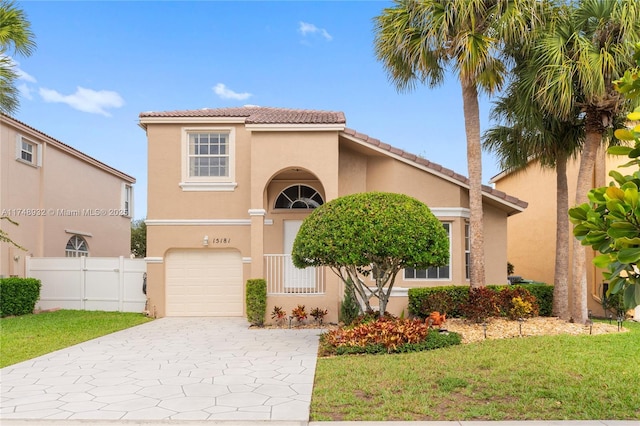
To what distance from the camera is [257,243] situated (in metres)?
14.4

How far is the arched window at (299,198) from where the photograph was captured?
53.3 ft

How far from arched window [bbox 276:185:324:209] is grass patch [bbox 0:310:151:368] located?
19.1 feet

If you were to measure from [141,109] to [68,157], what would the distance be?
7.40 meters

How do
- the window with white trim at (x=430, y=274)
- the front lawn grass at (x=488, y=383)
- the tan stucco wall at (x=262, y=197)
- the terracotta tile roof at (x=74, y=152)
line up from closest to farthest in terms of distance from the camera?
1. the front lawn grass at (x=488, y=383)
2. the tan stucco wall at (x=262, y=197)
3. the window with white trim at (x=430, y=274)
4. the terracotta tile roof at (x=74, y=152)

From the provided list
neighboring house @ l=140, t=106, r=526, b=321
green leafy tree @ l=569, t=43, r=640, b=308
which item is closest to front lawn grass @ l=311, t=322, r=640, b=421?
green leafy tree @ l=569, t=43, r=640, b=308

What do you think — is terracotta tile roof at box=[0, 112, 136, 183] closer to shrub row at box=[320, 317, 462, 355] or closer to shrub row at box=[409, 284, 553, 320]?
shrub row at box=[320, 317, 462, 355]

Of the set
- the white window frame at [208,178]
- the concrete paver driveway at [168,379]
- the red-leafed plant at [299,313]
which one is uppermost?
the white window frame at [208,178]

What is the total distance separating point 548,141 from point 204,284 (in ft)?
37.7

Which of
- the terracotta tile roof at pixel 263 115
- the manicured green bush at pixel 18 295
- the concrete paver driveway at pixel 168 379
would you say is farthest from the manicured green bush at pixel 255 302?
the manicured green bush at pixel 18 295

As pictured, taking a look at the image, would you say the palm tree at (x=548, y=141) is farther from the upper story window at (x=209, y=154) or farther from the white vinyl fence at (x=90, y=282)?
the white vinyl fence at (x=90, y=282)

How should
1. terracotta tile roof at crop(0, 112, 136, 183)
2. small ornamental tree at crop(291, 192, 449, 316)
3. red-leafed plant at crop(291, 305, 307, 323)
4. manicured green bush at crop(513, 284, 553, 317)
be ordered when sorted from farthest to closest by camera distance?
terracotta tile roof at crop(0, 112, 136, 183), manicured green bush at crop(513, 284, 553, 317), red-leafed plant at crop(291, 305, 307, 323), small ornamental tree at crop(291, 192, 449, 316)

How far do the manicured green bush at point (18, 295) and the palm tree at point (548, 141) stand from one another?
16439mm

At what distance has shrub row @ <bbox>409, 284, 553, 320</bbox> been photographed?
1230 centimetres

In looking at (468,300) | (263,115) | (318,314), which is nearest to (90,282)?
(263,115)
